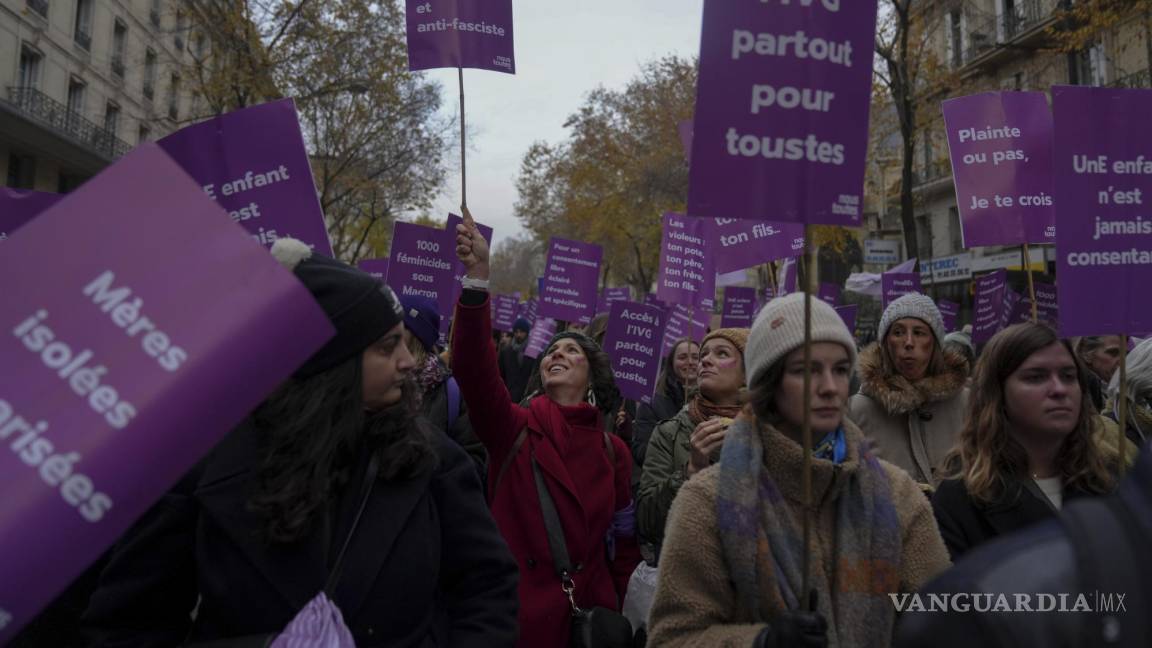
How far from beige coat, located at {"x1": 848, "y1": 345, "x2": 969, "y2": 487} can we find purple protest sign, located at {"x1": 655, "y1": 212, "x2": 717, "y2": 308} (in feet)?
10.9

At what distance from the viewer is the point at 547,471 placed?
3570 mm

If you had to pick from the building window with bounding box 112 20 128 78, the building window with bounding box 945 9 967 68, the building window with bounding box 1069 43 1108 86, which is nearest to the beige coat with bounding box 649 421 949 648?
the building window with bounding box 1069 43 1108 86

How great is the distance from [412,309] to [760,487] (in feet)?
7.06

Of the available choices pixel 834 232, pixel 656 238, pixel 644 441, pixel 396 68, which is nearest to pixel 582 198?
pixel 656 238

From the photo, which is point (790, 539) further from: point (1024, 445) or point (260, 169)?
point (260, 169)

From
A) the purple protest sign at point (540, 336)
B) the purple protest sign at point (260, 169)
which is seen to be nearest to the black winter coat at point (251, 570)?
the purple protest sign at point (260, 169)

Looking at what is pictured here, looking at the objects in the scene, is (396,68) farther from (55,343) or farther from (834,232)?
(55,343)

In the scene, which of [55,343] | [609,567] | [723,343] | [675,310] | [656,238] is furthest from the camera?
[656,238]

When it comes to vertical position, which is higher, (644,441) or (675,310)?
(675,310)

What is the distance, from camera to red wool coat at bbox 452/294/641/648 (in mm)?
3326

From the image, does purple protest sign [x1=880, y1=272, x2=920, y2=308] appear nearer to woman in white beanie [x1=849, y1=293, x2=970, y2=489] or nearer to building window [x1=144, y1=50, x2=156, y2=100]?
woman in white beanie [x1=849, y1=293, x2=970, y2=489]

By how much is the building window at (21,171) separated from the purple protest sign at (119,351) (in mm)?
30404

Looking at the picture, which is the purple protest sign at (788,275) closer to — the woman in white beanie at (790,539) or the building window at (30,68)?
the woman in white beanie at (790,539)

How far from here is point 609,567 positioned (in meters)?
3.90
